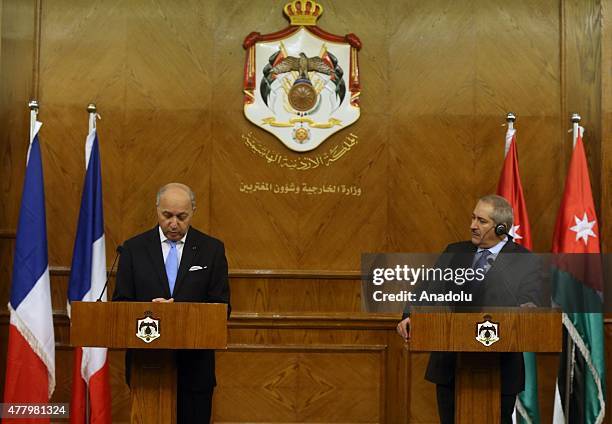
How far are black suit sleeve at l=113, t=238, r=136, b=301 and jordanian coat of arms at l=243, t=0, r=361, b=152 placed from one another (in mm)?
1781

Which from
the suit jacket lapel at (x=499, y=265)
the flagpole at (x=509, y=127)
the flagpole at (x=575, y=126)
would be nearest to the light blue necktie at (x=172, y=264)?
the suit jacket lapel at (x=499, y=265)

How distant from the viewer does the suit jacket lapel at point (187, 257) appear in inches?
157

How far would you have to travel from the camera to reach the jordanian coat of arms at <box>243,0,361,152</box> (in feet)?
18.2

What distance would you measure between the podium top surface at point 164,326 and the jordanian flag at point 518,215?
242 cm

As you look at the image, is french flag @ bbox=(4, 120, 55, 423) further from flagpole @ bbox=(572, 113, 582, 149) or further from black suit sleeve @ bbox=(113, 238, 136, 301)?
flagpole @ bbox=(572, 113, 582, 149)

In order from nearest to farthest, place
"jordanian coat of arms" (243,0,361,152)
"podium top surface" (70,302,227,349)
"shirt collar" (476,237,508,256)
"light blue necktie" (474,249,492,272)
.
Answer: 1. "podium top surface" (70,302,227,349)
2. "light blue necktie" (474,249,492,272)
3. "shirt collar" (476,237,508,256)
4. "jordanian coat of arms" (243,0,361,152)

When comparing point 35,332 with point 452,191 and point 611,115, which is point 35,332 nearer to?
point 452,191

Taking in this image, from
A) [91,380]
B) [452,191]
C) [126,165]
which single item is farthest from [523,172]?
[91,380]

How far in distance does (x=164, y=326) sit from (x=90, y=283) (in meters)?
1.90

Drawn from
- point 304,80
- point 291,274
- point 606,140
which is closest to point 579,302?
point 606,140

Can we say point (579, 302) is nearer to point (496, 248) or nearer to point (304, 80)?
point (496, 248)

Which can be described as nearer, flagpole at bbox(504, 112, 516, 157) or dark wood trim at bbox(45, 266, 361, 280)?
flagpole at bbox(504, 112, 516, 157)


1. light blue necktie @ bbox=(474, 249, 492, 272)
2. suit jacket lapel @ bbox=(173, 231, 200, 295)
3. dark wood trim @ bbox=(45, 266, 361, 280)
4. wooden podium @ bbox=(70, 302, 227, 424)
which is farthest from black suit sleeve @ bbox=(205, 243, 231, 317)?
dark wood trim @ bbox=(45, 266, 361, 280)

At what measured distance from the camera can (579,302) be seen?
5.18 m
